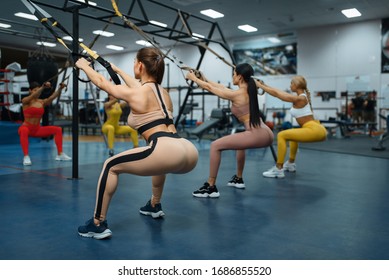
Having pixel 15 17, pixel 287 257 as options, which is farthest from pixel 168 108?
pixel 15 17

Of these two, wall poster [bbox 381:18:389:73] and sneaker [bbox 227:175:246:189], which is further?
wall poster [bbox 381:18:389:73]

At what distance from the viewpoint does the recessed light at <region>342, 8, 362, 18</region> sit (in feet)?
36.0

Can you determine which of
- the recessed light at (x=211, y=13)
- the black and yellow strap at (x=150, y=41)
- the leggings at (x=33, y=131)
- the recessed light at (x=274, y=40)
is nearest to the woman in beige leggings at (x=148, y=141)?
the black and yellow strap at (x=150, y=41)

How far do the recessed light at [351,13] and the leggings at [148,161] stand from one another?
35.5ft

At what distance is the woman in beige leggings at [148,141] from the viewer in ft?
6.52

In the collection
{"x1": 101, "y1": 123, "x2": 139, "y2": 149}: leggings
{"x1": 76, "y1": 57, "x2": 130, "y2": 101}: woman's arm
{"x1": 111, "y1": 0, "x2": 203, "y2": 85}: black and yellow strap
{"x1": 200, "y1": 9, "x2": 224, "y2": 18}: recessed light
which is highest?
{"x1": 200, "y1": 9, "x2": 224, "y2": 18}: recessed light

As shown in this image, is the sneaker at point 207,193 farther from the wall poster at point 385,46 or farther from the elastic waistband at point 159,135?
the wall poster at point 385,46

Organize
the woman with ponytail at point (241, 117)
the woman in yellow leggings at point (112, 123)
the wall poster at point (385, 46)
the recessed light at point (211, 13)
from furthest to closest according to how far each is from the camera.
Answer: the wall poster at point (385, 46), the recessed light at point (211, 13), the woman in yellow leggings at point (112, 123), the woman with ponytail at point (241, 117)

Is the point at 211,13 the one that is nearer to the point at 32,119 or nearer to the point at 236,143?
the point at 32,119

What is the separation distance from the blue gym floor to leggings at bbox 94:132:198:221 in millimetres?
287

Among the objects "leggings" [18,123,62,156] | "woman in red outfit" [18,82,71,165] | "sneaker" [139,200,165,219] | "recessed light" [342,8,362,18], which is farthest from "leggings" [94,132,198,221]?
"recessed light" [342,8,362,18]

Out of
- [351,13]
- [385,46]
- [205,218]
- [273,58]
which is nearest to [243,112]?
[205,218]

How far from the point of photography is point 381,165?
5207mm

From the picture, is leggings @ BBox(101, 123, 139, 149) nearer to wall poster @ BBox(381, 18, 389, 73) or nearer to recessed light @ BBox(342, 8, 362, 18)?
recessed light @ BBox(342, 8, 362, 18)
